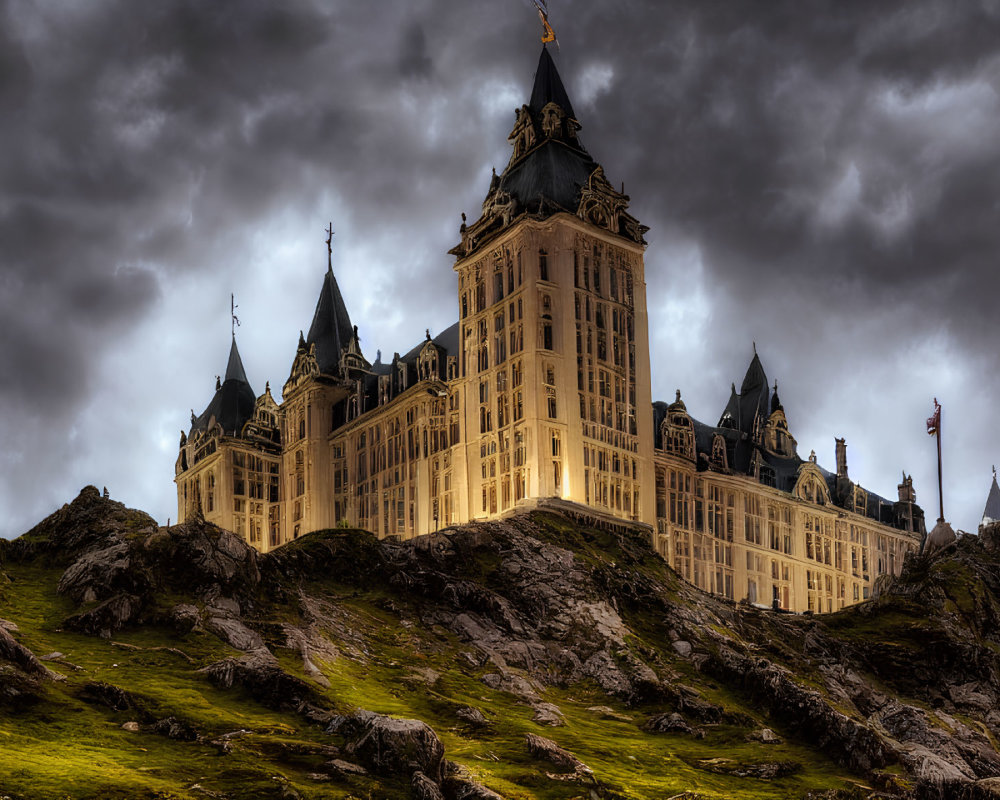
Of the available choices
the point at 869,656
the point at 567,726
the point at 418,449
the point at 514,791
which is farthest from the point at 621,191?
the point at 514,791

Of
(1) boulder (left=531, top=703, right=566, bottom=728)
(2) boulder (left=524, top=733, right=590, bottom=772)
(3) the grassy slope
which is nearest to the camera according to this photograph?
(3) the grassy slope

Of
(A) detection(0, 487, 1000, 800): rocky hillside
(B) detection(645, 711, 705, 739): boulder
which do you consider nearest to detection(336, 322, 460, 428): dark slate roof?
(A) detection(0, 487, 1000, 800): rocky hillside

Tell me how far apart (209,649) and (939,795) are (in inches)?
1750

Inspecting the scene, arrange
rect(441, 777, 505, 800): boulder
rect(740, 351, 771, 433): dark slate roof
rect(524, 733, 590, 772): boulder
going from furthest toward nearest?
rect(740, 351, 771, 433): dark slate roof → rect(524, 733, 590, 772): boulder → rect(441, 777, 505, 800): boulder

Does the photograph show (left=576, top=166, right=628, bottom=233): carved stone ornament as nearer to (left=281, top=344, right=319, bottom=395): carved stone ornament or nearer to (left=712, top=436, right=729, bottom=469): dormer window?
(left=712, top=436, right=729, bottom=469): dormer window

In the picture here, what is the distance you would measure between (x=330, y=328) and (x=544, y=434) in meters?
61.6

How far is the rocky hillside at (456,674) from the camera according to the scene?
202 feet

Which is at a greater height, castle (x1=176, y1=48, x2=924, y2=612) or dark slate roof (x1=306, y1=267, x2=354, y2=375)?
dark slate roof (x1=306, y1=267, x2=354, y2=375)

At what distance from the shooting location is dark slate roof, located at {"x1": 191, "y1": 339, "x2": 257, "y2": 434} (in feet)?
624

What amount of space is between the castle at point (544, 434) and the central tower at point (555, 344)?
0.23 metres

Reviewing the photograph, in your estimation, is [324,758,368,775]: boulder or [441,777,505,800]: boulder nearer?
[324,758,368,775]: boulder

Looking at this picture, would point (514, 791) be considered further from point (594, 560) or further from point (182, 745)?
point (594, 560)

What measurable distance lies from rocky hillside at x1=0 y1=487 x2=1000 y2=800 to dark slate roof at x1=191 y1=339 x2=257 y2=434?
80882mm

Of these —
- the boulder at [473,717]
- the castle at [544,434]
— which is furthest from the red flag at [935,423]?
the boulder at [473,717]
